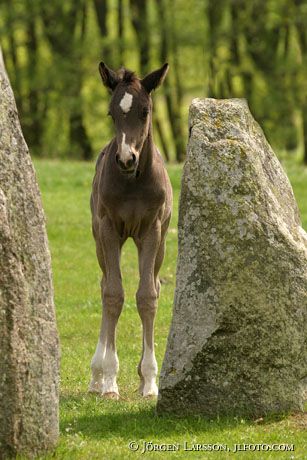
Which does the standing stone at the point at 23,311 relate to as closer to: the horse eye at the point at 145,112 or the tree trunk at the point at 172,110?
the horse eye at the point at 145,112

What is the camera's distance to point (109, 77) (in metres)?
12.5

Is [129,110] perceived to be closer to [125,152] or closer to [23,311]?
[125,152]

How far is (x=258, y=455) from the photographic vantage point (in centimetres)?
928

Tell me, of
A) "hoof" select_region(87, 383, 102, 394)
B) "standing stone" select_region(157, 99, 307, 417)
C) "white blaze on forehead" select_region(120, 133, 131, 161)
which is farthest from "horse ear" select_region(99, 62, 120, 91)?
"hoof" select_region(87, 383, 102, 394)

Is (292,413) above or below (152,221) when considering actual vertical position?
below

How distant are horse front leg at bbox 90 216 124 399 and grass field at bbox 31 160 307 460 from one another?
1.02ft

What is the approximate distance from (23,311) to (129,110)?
4083mm

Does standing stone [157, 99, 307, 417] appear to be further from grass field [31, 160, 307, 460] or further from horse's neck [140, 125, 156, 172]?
horse's neck [140, 125, 156, 172]

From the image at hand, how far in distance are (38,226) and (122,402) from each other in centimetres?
343

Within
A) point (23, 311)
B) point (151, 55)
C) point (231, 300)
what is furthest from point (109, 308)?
point (151, 55)

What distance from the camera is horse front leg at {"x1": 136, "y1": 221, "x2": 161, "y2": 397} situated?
41.1ft

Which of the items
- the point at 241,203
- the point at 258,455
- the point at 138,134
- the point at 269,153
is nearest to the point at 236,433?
the point at 258,455

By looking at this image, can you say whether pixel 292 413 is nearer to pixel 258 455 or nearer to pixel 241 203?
pixel 258 455

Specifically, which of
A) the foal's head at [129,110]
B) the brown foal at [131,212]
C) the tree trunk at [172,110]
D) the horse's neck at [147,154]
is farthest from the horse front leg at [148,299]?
the tree trunk at [172,110]
